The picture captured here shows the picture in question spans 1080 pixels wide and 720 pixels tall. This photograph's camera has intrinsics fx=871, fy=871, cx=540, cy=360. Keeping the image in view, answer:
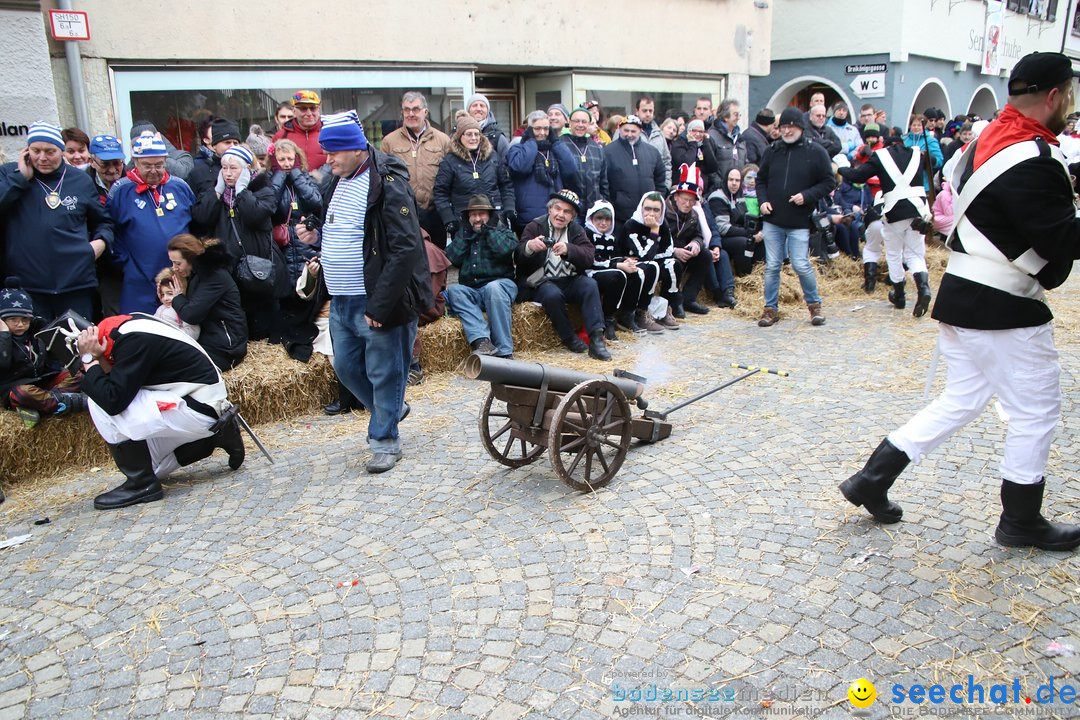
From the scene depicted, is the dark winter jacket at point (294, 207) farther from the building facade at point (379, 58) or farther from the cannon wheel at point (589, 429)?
the cannon wheel at point (589, 429)

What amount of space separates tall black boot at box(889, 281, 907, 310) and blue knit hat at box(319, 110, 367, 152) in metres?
6.92

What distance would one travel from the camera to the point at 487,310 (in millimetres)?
8109

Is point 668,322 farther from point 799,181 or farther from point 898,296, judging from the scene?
point 898,296

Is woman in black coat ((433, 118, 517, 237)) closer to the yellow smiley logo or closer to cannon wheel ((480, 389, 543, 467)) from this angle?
cannon wheel ((480, 389, 543, 467))

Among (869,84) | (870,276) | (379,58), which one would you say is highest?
(379,58)

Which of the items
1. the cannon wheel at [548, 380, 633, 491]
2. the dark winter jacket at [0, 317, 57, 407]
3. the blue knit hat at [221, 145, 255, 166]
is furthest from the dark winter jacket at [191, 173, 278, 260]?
the cannon wheel at [548, 380, 633, 491]

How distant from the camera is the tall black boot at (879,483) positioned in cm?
429

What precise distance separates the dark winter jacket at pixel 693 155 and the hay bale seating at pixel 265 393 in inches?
92.3

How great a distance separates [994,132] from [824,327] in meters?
5.42

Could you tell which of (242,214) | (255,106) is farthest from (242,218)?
(255,106)

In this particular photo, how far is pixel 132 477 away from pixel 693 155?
7.87 metres

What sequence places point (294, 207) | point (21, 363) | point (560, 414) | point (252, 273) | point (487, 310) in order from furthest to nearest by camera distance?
point (487, 310) → point (294, 207) → point (252, 273) → point (21, 363) → point (560, 414)

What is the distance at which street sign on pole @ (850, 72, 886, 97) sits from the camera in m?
19.5

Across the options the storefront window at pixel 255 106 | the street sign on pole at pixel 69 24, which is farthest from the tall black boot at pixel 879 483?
the storefront window at pixel 255 106
